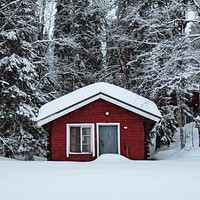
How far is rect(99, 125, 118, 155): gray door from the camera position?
49.0ft

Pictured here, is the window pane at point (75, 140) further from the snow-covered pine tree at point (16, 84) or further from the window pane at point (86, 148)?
the snow-covered pine tree at point (16, 84)

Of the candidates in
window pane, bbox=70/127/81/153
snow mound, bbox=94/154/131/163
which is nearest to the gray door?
window pane, bbox=70/127/81/153

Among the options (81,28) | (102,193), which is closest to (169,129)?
(81,28)

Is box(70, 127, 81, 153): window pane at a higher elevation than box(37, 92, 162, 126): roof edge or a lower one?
lower

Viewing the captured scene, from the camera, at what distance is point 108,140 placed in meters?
15.0

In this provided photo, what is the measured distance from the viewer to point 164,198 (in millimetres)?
5227

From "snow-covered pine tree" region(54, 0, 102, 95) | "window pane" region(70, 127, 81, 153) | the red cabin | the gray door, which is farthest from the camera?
"snow-covered pine tree" region(54, 0, 102, 95)

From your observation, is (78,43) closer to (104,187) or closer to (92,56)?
(92,56)

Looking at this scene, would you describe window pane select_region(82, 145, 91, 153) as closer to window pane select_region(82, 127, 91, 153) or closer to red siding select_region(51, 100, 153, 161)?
window pane select_region(82, 127, 91, 153)

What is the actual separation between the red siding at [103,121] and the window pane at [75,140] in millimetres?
325

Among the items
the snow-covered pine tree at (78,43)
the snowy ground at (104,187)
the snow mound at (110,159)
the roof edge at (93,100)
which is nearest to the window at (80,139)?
the roof edge at (93,100)

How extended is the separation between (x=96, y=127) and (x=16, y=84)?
512cm

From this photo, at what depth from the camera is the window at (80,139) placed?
15.0 metres

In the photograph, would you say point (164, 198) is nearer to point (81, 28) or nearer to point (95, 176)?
point (95, 176)
